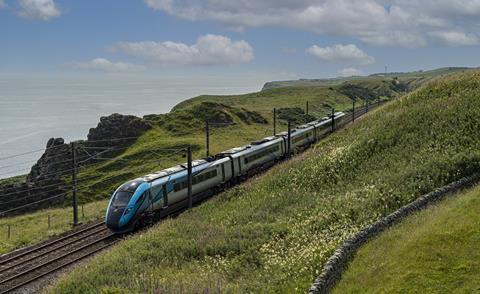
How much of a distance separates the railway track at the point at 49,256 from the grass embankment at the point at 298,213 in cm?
455

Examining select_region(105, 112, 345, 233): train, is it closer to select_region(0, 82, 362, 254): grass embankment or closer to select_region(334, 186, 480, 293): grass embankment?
select_region(0, 82, 362, 254): grass embankment

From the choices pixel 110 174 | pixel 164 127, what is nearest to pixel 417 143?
pixel 110 174

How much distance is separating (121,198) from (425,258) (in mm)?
21739

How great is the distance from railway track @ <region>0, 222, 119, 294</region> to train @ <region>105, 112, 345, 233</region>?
191 centimetres

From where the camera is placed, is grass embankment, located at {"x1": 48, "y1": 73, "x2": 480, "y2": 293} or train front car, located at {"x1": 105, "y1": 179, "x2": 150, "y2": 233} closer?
grass embankment, located at {"x1": 48, "y1": 73, "x2": 480, "y2": 293}

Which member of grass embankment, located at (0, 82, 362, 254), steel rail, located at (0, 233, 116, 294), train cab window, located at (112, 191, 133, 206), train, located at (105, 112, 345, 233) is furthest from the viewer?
grass embankment, located at (0, 82, 362, 254)

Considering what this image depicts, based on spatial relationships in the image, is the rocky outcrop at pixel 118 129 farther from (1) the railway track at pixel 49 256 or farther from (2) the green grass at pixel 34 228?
(1) the railway track at pixel 49 256

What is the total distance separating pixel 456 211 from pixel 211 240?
10.9 m

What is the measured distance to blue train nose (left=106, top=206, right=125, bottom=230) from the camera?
31531 mm

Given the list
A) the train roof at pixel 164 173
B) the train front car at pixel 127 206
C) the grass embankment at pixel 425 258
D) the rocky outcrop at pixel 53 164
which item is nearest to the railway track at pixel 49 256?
the train front car at pixel 127 206

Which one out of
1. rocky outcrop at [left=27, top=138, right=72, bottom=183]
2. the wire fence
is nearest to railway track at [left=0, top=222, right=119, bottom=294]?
the wire fence

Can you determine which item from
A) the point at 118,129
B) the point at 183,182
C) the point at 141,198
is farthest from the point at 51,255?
the point at 118,129

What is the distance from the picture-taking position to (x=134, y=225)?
32344 millimetres

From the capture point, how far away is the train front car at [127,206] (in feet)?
104
